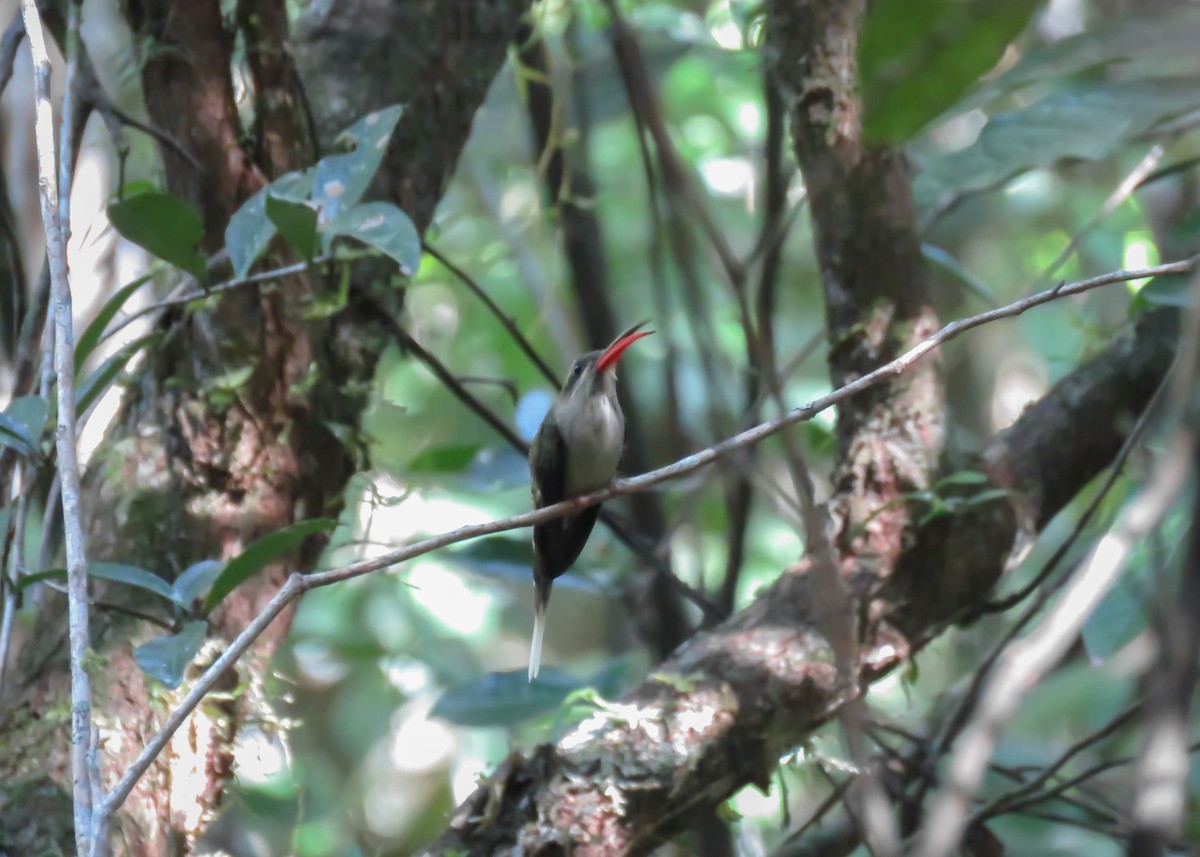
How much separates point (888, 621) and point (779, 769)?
0.37 metres

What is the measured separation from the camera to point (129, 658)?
219 centimetres

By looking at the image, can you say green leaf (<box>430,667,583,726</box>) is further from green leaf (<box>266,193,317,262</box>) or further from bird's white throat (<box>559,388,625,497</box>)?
green leaf (<box>266,193,317,262</box>)

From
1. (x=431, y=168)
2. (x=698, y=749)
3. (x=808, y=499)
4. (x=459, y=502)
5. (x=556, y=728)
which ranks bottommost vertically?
(x=808, y=499)

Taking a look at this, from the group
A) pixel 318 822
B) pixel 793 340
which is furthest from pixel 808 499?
pixel 793 340

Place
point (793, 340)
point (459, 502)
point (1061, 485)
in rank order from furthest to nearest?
point (793, 340)
point (459, 502)
point (1061, 485)

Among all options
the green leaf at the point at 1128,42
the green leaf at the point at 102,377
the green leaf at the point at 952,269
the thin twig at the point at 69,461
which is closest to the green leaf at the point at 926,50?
the green leaf at the point at 1128,42

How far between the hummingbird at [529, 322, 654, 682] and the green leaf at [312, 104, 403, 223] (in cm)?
96

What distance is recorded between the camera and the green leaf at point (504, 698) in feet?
10.6

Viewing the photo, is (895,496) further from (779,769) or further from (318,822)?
(318,822)

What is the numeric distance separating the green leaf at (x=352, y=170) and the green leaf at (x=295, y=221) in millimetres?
61

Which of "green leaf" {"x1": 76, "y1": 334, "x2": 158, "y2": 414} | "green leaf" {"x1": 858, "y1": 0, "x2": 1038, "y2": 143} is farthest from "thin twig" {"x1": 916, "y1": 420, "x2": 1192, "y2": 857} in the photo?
"green leaf" {"x1": 76, "y1": 334, "x2": 158, "y2": 414}

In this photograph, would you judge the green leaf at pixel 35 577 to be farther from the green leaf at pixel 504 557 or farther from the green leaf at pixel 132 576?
the green leaf at pixel 504 557

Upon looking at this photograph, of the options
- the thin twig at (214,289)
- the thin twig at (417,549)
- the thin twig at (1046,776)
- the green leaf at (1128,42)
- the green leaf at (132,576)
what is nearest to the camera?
the green leaf at (1128,42)

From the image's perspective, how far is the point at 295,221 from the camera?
2.14 meters
